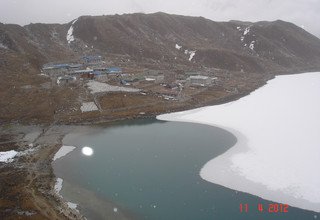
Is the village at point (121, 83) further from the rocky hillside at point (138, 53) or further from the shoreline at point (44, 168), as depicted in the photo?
the shoreline at point (44, 168)

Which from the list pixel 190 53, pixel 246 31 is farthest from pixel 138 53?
pixel 246 31

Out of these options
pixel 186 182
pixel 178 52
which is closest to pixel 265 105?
pixel 186 182

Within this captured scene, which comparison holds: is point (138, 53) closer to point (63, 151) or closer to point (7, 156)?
point (63, 151)

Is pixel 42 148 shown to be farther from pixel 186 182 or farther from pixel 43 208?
pixel 186 182

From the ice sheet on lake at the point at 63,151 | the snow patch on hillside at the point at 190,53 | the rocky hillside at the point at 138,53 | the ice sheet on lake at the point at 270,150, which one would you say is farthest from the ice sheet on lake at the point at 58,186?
the snow patch on hillside at the point at 190,53

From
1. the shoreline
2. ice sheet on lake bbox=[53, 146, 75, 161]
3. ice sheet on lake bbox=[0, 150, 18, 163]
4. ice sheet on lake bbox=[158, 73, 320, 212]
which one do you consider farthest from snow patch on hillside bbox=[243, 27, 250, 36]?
ice sheet on lake bbox=[0, 150, 18, 163]
